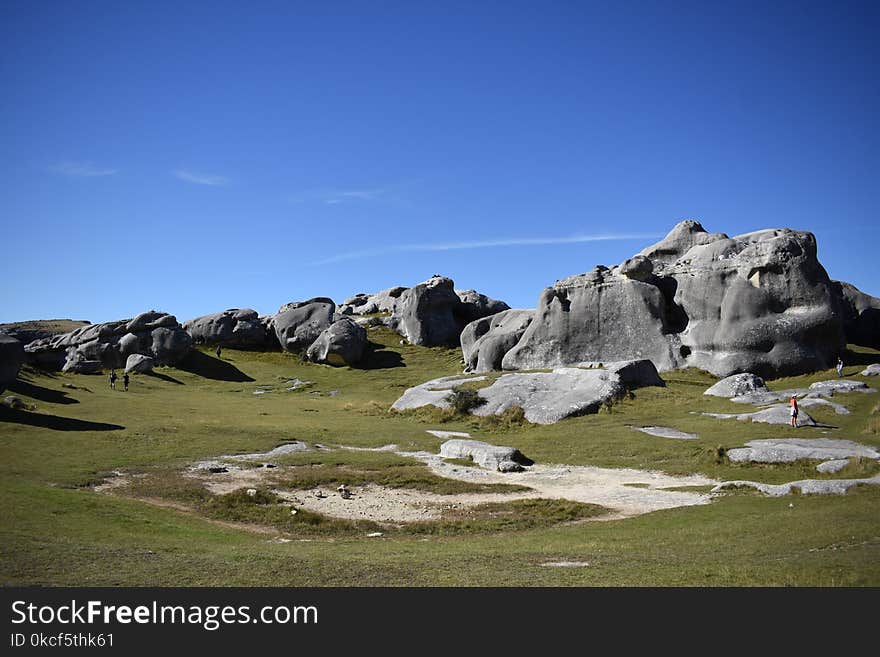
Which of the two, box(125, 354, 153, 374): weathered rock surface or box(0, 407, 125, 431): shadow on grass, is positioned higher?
box(125, 354, 153, 374): weathered rock surface

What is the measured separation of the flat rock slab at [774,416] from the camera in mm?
34116

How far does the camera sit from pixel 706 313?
59281mm

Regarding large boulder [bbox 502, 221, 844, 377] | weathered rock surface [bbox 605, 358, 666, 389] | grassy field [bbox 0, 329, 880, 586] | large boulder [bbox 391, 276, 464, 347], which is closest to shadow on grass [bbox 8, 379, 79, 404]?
grassy field [bbox 0, 329, 880, 586]

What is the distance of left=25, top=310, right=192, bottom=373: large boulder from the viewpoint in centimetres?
7606

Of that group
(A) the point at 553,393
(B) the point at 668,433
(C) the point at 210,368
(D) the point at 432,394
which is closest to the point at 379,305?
(C) the point at 210,368

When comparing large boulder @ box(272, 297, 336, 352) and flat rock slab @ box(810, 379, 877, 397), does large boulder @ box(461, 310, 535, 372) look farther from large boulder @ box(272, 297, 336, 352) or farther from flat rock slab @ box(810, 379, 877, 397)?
flat rock slab @ box(810, 379, 877, 397)

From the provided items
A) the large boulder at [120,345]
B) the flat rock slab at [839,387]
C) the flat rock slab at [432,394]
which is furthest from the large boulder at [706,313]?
the large boulder at [120,345]

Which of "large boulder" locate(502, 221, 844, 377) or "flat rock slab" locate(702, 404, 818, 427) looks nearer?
"flat rock slab" locate(702, 404, 818, 427)

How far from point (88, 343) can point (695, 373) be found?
68.0m

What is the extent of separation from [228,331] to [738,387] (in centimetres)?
6868

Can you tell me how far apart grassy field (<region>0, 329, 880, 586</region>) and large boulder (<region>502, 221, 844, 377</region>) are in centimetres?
486

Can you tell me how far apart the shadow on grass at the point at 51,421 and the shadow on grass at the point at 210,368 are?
33.8 m
